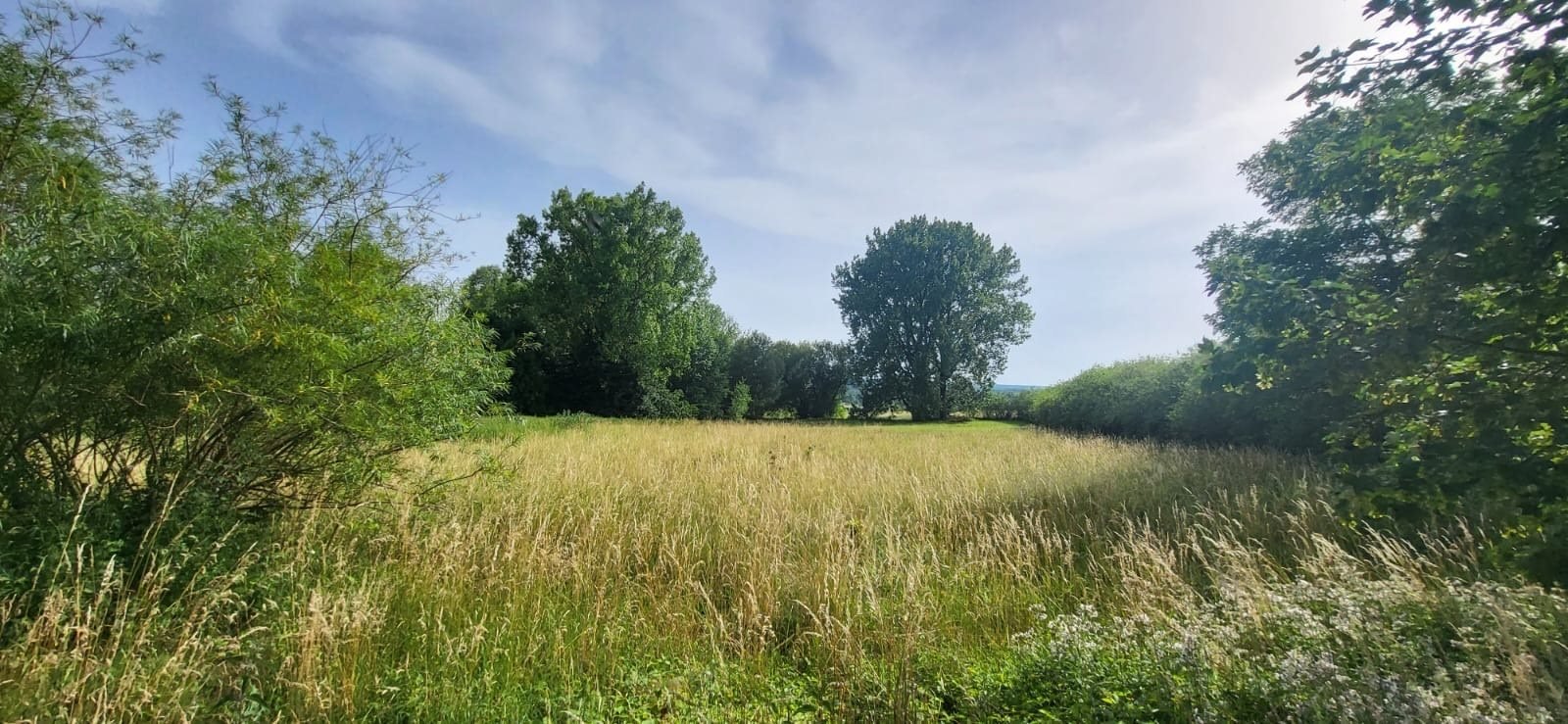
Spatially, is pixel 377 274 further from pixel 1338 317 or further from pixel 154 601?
pixel 1338 317

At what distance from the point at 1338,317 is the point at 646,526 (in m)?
4.98

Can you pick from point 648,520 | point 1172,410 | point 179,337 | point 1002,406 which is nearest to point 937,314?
point 1002,406

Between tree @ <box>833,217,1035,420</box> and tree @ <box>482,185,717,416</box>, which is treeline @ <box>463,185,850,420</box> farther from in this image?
tree @ <box>833,217,1035,420</box>

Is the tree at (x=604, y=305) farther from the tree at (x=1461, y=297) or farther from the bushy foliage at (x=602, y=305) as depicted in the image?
the tree at (x=1461, y=297)

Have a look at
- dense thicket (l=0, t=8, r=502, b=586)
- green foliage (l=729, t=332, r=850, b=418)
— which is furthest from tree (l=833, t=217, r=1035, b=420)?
dense thicket (l=0, t=8, r=502, b=586)

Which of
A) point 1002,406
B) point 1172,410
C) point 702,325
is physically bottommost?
point 1172,410

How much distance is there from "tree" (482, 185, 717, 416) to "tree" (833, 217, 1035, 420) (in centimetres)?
1199

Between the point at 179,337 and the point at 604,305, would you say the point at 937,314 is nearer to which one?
the point at 604,305

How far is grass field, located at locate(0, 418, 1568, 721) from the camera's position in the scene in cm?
237

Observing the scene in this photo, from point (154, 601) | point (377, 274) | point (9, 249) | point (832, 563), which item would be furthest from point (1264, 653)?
point (9, 249)

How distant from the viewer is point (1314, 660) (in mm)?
2469

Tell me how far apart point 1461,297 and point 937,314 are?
31018 millimetres

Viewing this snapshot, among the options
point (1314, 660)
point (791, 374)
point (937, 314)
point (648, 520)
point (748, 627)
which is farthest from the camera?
point (791, 374)

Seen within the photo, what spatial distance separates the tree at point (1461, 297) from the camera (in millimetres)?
2414
